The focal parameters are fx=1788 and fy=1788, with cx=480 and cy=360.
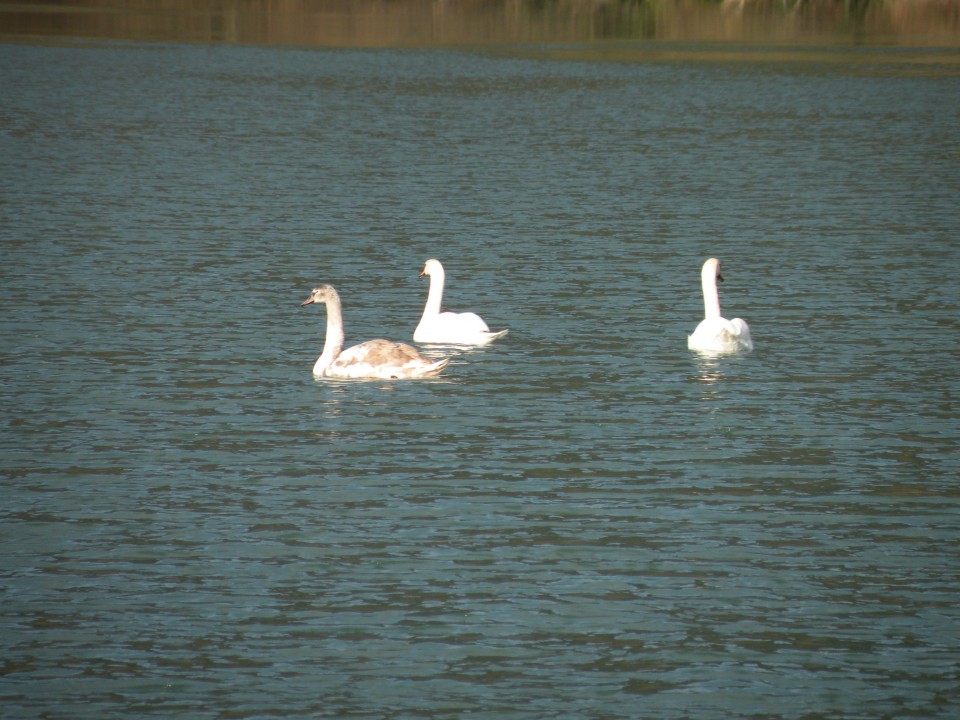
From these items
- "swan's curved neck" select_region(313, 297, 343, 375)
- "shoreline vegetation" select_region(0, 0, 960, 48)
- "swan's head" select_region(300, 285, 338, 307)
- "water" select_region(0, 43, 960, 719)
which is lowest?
"water" select_region(0, 43, 960, 719)

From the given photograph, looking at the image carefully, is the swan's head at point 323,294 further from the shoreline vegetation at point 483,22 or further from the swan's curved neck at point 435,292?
the shoreline vegetation at point 483,22

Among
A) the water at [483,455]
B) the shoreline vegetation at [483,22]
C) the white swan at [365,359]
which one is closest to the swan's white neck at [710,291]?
the water at [483,455]

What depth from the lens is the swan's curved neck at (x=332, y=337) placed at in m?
17.3

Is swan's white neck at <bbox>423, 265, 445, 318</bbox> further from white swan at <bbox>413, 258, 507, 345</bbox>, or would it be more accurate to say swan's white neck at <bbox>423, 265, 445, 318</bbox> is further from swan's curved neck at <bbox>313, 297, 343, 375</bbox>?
swan's curved neck at <bbox>313, 297, 343, 375</bbox>

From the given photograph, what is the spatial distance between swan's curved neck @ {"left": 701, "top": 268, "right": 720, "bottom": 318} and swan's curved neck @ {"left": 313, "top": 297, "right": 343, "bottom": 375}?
12.8 feet

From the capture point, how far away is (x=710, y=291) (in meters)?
18.7

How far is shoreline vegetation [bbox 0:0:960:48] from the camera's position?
7450cm

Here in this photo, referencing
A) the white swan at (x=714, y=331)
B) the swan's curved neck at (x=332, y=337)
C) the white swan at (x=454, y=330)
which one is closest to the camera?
the swan's curved neck at (x=332, y=337)

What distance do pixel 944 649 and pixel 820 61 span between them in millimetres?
55617

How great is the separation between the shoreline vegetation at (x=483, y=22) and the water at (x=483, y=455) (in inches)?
1632

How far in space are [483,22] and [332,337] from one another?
69.1 meters

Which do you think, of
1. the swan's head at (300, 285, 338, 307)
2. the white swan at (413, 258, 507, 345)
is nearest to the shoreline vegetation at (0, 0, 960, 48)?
the white swan at (413, 258, 507, 345)

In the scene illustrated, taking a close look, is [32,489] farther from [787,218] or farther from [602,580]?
[787,218]

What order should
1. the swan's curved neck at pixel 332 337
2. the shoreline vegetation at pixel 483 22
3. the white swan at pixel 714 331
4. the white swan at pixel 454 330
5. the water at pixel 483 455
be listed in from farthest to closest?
the shoreline vegetation at pixel 483 22 < the white swan at pixel 454 330 < the white swan at pixel 714 331 < the swan's curved neck at pixel 332 337 < the water at pixel 483 455
